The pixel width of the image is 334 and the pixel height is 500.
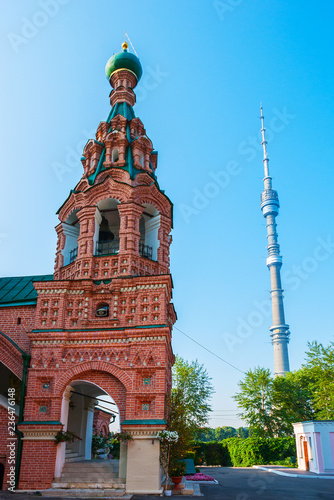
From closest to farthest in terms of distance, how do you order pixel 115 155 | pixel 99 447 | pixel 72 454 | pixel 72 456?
pixel 72 456
pixel 72 454
pixel 115 155
pixel 99 447

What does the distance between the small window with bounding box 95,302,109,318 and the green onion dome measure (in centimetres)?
1119

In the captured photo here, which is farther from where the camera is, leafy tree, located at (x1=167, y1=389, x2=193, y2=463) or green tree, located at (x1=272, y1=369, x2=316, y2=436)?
green tree, located at (x1=272, y1=369, x2=316, y2=436)

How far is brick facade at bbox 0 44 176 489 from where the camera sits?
11688mm

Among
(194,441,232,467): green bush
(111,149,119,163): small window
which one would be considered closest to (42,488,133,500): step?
(111,149,119,163): small window

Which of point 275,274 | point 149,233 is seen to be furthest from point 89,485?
point 275,274

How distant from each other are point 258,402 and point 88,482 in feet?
76.4

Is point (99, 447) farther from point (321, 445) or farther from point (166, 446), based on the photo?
point (321, 445)

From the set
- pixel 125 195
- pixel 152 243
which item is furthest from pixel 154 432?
pixel 125 195

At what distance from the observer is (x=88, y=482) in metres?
11.2

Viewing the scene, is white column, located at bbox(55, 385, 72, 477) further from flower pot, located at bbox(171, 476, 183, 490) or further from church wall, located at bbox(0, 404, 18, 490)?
flower pot, located at bbox(171, 476, 183, 490)

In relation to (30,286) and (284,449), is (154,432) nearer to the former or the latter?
(30,286)

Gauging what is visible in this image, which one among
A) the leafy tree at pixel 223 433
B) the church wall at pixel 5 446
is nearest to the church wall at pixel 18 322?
the church wall at pixel 5 446

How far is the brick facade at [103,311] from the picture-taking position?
1169 cm

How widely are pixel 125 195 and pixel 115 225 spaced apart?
2053 millimetres
